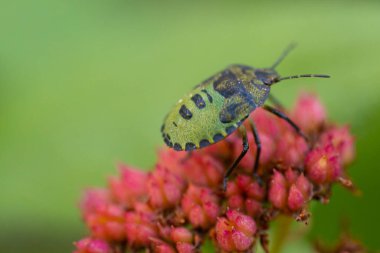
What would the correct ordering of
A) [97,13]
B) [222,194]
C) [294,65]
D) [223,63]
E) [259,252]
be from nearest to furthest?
[222,194]
[259,252]
[294,65]
[223,63]
[97,13]

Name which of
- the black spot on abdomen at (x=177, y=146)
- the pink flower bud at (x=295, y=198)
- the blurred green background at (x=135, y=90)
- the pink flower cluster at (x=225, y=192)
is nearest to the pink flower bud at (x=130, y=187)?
the pink flower cluster at (x=225, y=192)

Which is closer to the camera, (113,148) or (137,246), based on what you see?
(137,246)

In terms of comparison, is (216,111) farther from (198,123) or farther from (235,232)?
(235,232)

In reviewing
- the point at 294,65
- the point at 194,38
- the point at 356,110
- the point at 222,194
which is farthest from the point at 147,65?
the point at 222,194

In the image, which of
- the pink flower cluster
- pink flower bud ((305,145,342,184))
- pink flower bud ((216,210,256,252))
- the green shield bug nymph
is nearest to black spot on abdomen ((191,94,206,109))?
the green shield bug nymph

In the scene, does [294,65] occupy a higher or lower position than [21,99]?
lower

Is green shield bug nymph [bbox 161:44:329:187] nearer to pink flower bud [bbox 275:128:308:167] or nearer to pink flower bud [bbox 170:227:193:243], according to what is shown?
pink flower bud [bbox 275:128:308:167]


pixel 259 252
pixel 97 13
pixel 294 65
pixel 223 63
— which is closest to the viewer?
pixel 259 252

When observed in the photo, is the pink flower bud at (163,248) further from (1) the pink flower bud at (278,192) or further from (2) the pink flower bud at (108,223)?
(1) the pink flower bud at (278,192)

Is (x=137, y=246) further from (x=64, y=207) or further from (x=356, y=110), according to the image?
(x=356, y=110)
